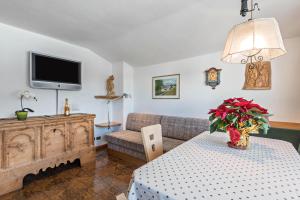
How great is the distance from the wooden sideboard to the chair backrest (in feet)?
5.33

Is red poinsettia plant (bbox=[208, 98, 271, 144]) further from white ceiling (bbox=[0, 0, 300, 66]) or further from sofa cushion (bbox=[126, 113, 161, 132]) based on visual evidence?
sofa cushion (bbox=[126, 113, 161, 132])

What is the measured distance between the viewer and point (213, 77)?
8.93ft

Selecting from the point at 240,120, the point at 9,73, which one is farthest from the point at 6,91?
the point at 240,120

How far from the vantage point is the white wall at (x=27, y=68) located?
89.8 inches

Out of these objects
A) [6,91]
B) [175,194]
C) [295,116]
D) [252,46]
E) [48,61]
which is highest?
[48,61]

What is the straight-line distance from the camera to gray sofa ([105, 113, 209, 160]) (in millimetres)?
2600

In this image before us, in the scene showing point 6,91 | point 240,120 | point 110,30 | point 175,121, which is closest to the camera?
point 240,120

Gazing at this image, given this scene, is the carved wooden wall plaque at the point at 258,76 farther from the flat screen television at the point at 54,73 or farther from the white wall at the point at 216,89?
the flat screen television at the point at 54,73

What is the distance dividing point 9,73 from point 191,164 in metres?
2.83

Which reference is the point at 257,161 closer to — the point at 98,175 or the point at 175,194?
the point at 175,194

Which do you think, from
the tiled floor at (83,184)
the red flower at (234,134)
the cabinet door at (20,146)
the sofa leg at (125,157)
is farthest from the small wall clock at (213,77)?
the cabinet door at (20,146)

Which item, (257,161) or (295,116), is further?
(295,116)

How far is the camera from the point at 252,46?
3.45 feet

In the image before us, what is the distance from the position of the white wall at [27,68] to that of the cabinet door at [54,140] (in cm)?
53
